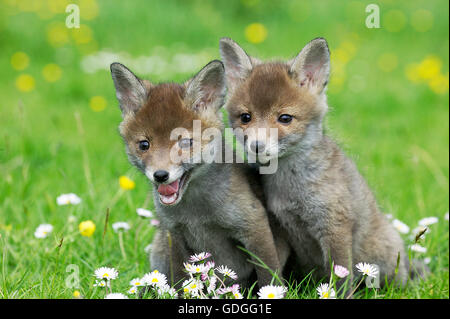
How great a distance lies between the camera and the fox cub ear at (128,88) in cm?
355

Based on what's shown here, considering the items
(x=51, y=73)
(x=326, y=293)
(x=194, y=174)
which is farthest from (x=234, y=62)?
(x=51, y=73)

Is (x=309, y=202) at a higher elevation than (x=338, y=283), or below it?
higher

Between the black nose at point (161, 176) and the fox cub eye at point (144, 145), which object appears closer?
the black nose at point (161, 176)

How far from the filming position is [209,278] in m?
3.24

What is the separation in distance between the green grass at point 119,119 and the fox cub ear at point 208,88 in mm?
926

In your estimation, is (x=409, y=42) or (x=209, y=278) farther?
(x=409, y=42)

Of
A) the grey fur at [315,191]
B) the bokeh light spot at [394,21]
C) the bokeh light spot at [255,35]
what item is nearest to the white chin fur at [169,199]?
the grey fur at [315,191]

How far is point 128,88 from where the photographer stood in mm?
3619

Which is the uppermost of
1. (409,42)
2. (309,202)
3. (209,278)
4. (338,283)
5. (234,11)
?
(234,11)

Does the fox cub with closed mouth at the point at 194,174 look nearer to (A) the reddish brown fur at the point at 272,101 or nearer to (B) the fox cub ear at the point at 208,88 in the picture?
(B) the fox cub ear at the point at 208,88

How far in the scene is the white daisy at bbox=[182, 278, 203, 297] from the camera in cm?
314
